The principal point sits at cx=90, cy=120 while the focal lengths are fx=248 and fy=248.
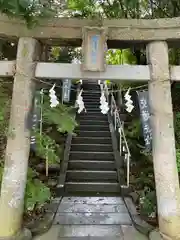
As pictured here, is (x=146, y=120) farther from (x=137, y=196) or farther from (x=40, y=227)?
(x=40, y=227)

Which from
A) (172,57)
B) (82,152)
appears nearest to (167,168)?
(82,152)

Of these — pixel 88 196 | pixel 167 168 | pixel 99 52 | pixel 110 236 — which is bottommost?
pixel 110 236

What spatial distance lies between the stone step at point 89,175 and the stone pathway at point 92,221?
877 mm

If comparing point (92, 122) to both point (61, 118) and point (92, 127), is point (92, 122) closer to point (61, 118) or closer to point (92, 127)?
point (92, 127)

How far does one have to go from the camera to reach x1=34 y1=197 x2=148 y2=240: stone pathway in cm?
438

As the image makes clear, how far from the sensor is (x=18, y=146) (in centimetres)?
422

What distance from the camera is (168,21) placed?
4.35 meters

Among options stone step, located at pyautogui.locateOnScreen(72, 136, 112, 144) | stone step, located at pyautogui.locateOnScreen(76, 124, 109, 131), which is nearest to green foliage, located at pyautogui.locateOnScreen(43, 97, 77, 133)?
stone step, located at pyautogui.locateOnScreen(72, 136, 112, 144)

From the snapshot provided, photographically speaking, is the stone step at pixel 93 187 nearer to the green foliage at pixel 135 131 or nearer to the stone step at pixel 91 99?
the green foliage at pixel 135 131

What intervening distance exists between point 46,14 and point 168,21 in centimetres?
211

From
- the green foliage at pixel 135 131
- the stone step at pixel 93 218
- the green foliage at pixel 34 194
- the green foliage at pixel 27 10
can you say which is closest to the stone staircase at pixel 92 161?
the green foliage at pixel 135 131

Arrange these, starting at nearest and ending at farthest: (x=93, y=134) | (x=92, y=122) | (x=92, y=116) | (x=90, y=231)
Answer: (x=90, y=231) → (x=93, y=134) → (x=92, y=122) → (x=92, y=116)

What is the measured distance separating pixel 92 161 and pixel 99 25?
4.33 meters

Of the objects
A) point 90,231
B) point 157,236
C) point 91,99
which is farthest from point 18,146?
point 91,99
